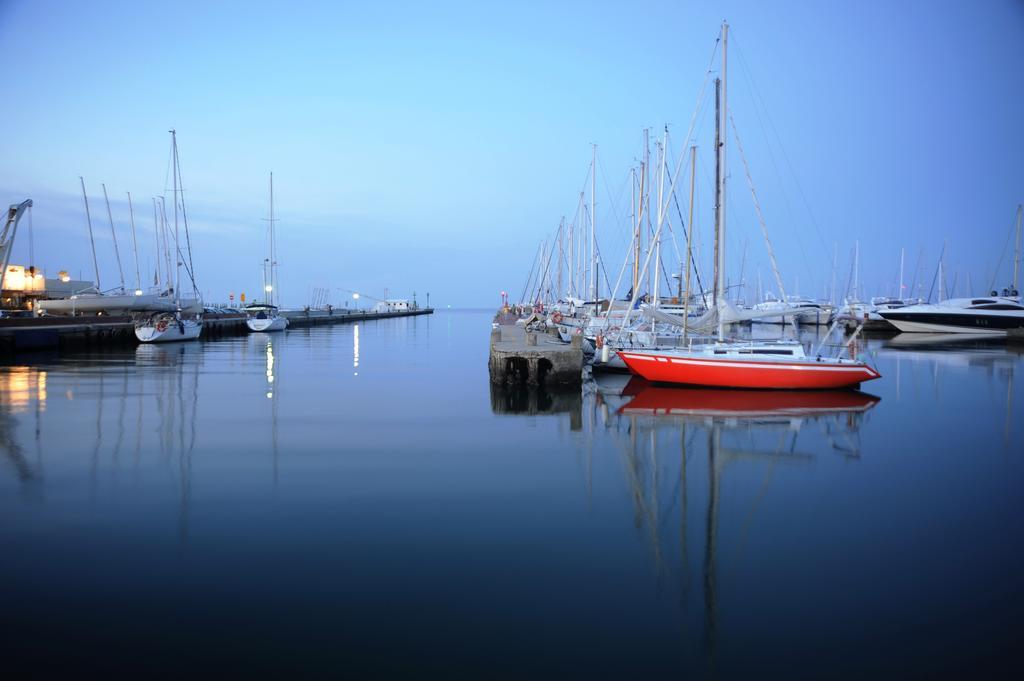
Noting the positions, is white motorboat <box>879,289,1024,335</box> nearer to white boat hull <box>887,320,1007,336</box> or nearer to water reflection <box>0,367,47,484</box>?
white boat hull <box>887,320,1007,336</box>

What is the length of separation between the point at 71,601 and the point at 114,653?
55.6 inches

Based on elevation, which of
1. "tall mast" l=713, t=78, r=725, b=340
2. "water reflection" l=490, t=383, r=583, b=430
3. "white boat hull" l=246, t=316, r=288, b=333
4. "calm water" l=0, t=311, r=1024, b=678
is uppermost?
"tall mast" l=713, t=78, r=725, b=340

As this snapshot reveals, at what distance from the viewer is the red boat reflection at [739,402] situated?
20.2 meters

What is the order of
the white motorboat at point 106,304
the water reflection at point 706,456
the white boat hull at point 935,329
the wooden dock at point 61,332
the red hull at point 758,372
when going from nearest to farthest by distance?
the water reflection at point 706,456 < the red hull at point 758,372 < the wooden dock at point 61,332 < the white motorboat at point 106,304 < the white boat hull at point 935,329

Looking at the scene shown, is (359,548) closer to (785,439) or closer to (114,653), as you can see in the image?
(114,653)

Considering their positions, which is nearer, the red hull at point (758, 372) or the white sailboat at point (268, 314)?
the red hull at point (758, 372)

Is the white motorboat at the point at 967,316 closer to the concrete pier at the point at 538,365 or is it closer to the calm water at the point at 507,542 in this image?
the calm water at the point at 507,542

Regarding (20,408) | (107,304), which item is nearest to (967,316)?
(20,408)

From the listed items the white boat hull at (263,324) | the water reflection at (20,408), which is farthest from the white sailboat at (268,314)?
the water reflection at (20,408)

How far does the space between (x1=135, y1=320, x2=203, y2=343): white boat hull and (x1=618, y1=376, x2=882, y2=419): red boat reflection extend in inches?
1360

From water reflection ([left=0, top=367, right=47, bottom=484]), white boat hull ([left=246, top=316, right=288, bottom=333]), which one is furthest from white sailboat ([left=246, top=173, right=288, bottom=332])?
water reflection ([left=0, top=367, right=47, bottom=484])

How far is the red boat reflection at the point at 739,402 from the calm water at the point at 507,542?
0.68 meters

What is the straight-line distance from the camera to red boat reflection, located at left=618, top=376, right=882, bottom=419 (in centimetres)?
2022

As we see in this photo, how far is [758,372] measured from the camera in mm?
23281
